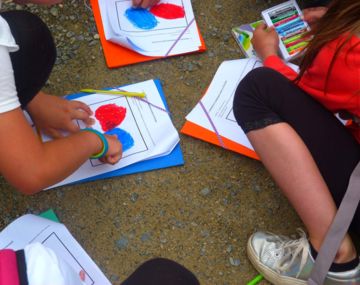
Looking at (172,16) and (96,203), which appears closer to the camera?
(96,203)

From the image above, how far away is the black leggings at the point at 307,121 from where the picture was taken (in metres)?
1.02

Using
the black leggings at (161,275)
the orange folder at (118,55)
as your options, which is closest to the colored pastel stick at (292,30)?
the orange folder at (118,55)

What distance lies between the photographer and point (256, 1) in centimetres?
142

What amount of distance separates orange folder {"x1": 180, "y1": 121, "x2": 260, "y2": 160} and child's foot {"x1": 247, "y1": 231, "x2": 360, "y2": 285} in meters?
0.21

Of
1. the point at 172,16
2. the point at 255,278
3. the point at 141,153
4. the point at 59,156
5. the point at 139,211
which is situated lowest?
the point at 255,278

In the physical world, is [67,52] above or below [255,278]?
above

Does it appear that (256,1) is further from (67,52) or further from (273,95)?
(67,52)

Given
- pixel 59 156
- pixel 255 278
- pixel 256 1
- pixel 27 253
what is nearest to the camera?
pixel 27 253

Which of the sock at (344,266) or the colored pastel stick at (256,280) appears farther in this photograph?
the colored pastel stick at (256,280)

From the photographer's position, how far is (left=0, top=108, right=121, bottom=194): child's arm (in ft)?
2.87

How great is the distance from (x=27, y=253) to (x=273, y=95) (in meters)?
0.63

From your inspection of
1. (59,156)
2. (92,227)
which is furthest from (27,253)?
(92,227)

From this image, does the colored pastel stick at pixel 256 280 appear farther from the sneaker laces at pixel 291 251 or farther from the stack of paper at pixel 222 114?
the stack of paper at pixel 222 114

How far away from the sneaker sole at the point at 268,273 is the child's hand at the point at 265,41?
0.50 meters
